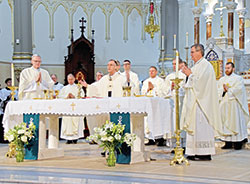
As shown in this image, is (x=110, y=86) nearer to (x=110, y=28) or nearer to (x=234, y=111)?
(x=234, y=111)

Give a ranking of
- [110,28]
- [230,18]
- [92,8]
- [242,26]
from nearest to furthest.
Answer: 1. [230,18]
2. [242,26]
3. [92,8]
4. [110,28]

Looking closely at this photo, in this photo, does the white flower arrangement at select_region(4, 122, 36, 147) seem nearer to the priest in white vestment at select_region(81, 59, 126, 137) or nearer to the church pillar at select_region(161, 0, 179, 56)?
the priest in white vestment at select_region(81, 59, 126, 137)

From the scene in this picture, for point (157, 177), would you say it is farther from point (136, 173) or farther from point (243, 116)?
point (243, 116)

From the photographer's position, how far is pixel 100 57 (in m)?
14.8

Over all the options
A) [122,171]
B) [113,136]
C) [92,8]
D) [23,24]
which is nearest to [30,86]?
[113,136]

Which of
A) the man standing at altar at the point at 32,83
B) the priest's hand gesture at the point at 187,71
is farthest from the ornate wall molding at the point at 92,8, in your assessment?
the priest's hand gesture at the point at 187,71

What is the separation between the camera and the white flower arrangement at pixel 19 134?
611 cm

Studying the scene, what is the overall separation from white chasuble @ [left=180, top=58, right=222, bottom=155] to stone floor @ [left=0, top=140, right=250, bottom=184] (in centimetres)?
26

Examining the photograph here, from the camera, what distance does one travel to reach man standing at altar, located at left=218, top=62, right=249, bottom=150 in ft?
25.7

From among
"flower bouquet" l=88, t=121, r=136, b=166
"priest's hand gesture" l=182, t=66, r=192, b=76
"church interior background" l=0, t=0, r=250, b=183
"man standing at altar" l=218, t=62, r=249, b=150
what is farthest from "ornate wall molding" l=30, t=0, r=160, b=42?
"flower bouquet" l=88, t=121, r=136, b=166

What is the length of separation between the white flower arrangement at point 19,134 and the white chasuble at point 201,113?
2338 millimetres

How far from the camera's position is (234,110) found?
796 centimetres

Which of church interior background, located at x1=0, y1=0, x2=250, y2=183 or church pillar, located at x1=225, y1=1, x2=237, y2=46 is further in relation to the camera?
church interior background, located at x1=0, y1=0, x2=250, y2=183

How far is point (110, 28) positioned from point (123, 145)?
31.7ft
